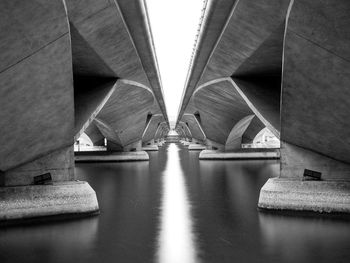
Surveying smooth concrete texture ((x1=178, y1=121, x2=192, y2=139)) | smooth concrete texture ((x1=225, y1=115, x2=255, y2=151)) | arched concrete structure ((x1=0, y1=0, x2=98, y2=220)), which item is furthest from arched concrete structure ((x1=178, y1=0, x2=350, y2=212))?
smooth concrete texture ((x1=178, y1=121, x2=192, y2=139))

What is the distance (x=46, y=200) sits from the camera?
14.3 meters

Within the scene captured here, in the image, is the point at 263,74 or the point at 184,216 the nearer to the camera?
the point at 184,216

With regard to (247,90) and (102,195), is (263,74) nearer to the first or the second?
(247,90)

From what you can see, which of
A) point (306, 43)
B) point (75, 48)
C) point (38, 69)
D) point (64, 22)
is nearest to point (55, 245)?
point (38, 69)

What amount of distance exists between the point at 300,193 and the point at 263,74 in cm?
923

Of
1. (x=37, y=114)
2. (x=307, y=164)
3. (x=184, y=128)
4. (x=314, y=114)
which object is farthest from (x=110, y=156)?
(x=184, y=128)

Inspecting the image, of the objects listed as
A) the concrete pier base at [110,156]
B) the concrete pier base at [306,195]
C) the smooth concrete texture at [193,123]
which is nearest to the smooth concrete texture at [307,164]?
the concrete pier base at [306,195]

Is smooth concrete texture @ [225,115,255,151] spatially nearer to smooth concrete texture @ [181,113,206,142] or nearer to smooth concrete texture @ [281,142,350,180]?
smooth concrete texture @ [181,113,206,142]

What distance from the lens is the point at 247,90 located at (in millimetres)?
22844

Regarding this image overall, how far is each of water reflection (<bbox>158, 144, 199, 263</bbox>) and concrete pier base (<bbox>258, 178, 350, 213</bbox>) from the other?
336 cm

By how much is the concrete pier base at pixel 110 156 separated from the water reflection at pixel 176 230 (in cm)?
2448

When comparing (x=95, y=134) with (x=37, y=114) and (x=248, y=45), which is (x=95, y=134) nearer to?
(x=248, y=45)

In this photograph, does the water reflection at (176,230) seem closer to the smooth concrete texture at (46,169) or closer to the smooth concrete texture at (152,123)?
the smooth concrete texture at (46,169)

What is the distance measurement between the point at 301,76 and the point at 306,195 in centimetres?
461
